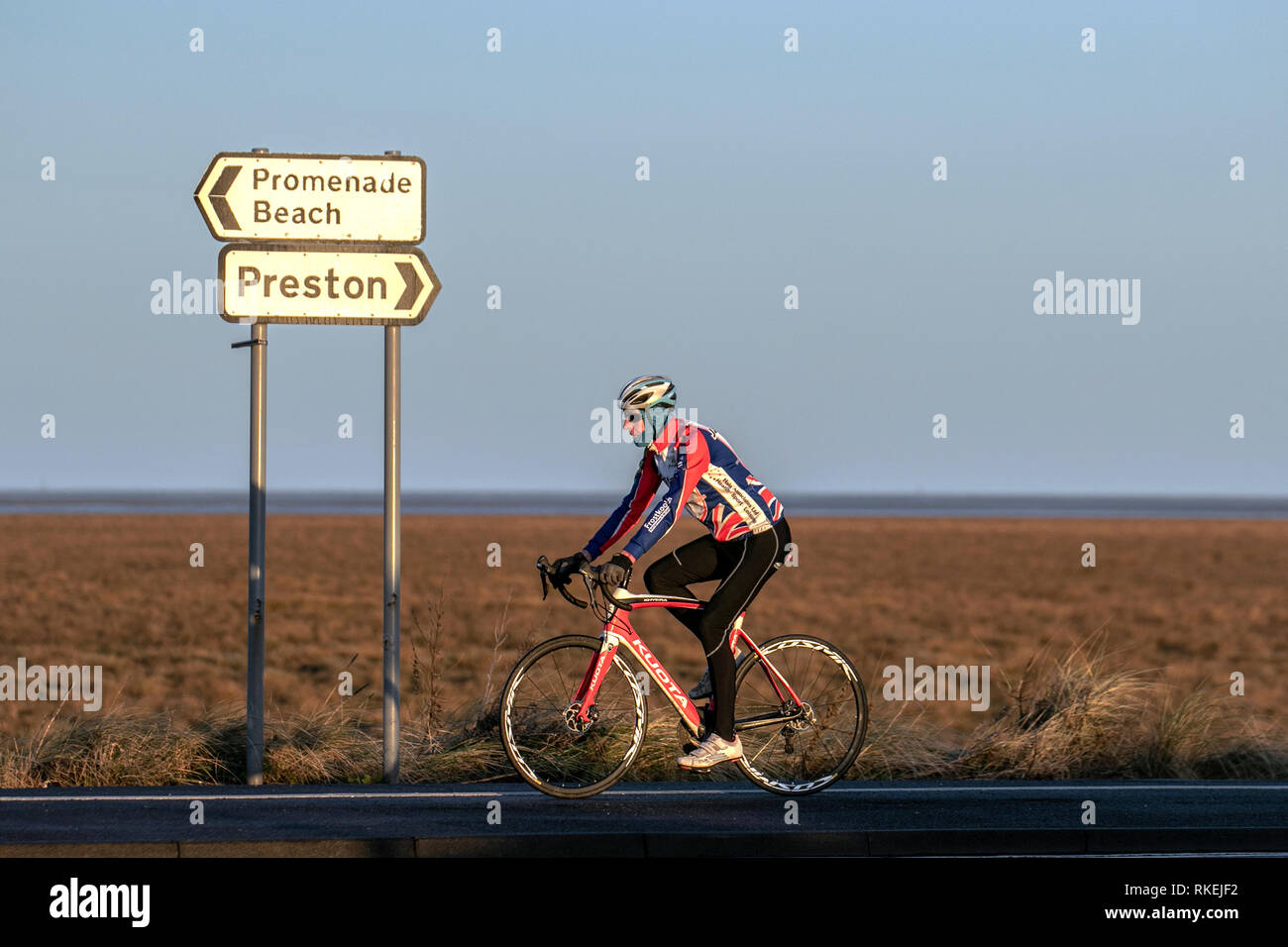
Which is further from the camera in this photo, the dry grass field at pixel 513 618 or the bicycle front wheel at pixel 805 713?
the dry grass field at pixel 513 618

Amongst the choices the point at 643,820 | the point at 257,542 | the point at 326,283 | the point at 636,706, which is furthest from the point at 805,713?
the point at 326,283

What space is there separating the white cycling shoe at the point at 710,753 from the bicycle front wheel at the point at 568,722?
292mm

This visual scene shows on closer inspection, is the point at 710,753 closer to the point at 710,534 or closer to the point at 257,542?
the point at 710,534

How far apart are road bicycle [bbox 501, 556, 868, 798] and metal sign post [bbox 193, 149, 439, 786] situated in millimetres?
1157

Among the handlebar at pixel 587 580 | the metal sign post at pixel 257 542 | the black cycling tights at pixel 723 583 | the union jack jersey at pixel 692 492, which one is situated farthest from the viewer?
the metal sign post at pixel 257 542

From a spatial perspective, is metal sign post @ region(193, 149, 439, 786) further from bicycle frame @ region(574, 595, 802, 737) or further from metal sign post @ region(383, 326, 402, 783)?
bicycle frame @ region(574, 595, 802, 737)

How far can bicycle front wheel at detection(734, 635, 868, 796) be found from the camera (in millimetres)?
8758

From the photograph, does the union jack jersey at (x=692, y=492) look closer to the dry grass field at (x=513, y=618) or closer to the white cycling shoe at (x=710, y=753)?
the white cycling shoe at (x=710, y=753)

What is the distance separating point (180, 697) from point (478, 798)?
502 inches

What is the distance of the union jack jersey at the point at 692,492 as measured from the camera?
8117 mm

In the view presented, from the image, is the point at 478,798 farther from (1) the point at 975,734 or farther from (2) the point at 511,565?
(2) the point at 511,565

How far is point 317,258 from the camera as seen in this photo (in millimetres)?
9859

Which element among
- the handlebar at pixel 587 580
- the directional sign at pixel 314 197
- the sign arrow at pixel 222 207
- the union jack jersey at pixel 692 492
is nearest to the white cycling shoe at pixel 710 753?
the handlebar at pixel 587 580

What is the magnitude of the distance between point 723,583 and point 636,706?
32.0 inches
